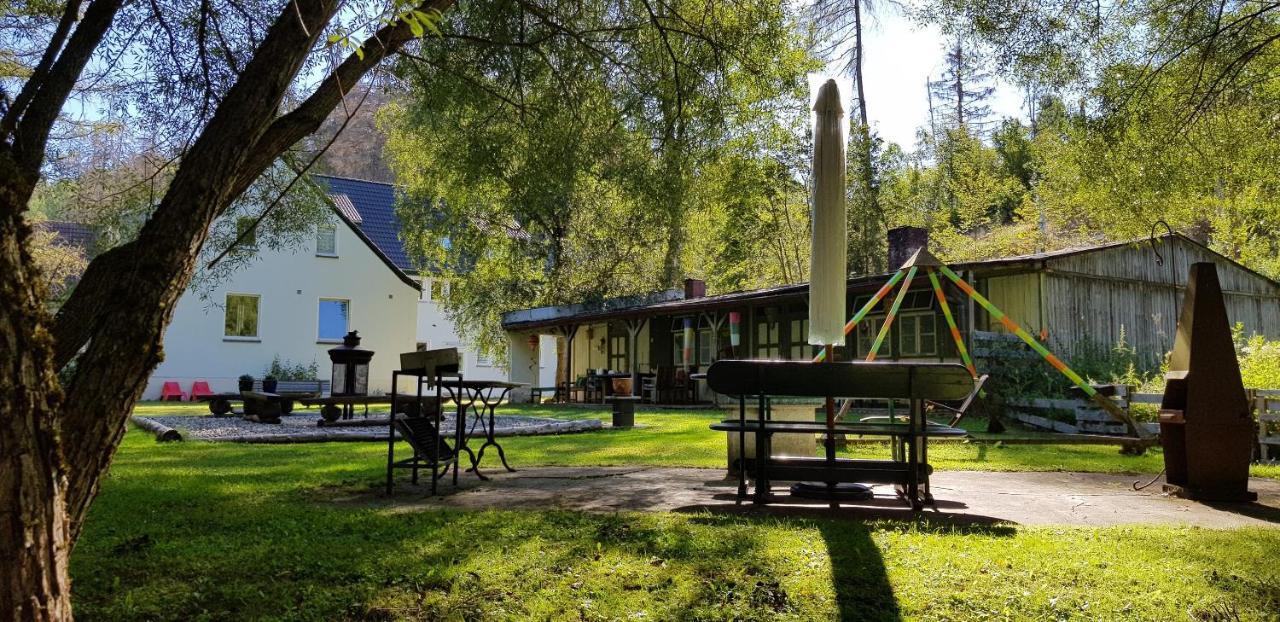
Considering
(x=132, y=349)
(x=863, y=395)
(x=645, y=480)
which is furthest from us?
(x=645, y=480)

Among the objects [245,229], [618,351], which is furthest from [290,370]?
[245,229]

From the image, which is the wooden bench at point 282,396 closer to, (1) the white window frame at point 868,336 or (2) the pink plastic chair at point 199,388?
(2) the pink plastic chair at point 199,388

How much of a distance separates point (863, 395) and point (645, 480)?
2.27 metres

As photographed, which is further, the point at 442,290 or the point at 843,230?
the point at 442,290

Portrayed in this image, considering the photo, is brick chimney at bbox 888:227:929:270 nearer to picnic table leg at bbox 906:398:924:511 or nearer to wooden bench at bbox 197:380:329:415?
wooden bench at bbox 197:380:329:415

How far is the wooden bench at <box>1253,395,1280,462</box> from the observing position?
27.7ft

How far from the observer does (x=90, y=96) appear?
7.69m

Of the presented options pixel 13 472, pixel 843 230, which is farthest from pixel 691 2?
pixel 13 472

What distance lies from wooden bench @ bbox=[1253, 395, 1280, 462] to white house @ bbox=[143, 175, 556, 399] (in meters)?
23.5

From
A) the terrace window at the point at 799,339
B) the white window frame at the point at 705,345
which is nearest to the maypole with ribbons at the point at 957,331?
the terrace window at the point at 799,339

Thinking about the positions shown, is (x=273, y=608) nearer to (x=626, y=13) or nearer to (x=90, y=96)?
(x=90, y=96)

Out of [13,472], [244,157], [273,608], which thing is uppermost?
[244,157]

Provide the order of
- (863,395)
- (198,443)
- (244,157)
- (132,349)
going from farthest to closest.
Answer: (198,443) < (863,395) < (244,157) < (132,349)

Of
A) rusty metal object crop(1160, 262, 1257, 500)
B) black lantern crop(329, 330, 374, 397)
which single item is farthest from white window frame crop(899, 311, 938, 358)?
rusty metal object crop(1160, 262, 1257, 500)
